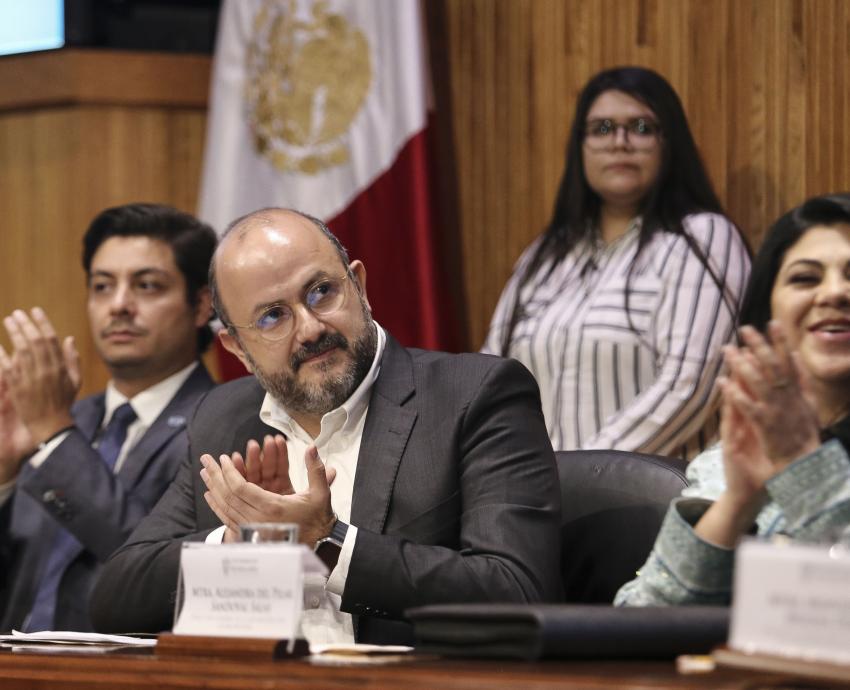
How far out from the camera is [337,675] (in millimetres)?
1467

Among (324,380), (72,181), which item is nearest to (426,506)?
(324,380)

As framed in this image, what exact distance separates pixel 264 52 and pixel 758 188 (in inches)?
65.6

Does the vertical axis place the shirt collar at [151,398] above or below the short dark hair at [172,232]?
below

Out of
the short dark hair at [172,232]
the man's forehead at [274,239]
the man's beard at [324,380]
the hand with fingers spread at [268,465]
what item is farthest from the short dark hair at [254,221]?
the short dark hair at [172,232]

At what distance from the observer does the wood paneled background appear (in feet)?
12.2

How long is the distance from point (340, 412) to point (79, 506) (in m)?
0.96

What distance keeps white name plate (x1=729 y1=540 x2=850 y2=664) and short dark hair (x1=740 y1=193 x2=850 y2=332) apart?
105 centimetres

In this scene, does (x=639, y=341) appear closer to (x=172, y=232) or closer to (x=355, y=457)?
(x=355, y=457)

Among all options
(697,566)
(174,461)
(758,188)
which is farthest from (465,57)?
(697,566)

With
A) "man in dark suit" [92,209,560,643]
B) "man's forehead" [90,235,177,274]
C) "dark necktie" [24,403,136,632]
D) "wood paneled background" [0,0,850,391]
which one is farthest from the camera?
"wood paneled background" [0,0,850,391]

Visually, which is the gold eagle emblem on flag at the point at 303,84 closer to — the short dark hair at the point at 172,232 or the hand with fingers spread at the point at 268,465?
the short dark hair at the point at 172,232

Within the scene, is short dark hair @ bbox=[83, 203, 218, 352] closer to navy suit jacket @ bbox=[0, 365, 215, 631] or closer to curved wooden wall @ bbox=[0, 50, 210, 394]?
navy suit jacket @ bbox=[0, 365, 215, 631]

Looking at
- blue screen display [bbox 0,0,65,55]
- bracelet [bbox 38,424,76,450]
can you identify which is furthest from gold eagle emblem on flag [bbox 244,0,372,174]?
bracelet [bbox 38,424,76,450]

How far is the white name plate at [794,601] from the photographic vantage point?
1.27m
